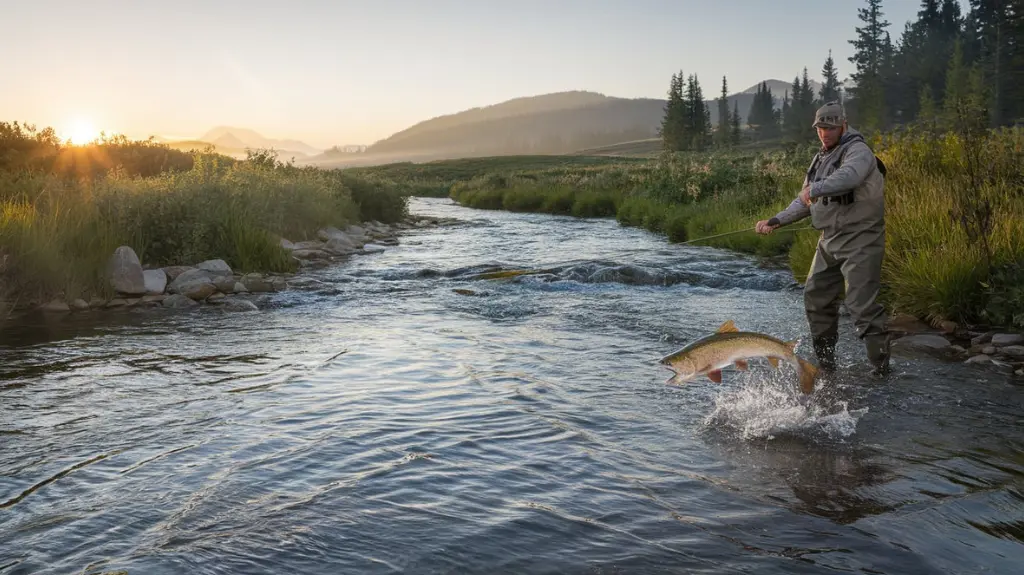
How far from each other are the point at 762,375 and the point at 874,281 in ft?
4.43

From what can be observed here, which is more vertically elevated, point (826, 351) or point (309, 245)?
point (309, 245)

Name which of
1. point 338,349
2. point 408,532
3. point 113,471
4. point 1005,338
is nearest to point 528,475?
point 408,532

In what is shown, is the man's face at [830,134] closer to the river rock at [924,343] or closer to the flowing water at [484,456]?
the flowing water at [484,456]

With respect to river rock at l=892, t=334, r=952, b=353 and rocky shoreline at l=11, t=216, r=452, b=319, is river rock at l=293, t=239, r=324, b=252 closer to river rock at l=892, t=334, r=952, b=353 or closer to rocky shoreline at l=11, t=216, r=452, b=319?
rocky shoreline at l=11, t=216, r=452, b=319

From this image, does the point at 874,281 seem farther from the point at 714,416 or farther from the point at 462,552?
the point at 462,552

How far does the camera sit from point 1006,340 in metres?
8.33

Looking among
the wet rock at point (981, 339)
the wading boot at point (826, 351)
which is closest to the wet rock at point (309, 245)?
the wading boot at point (826, 351)

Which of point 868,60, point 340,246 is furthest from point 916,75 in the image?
point 340,246

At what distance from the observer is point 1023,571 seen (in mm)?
3832

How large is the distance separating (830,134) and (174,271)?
36.2 ft

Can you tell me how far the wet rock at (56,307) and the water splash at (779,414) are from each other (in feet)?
31.6

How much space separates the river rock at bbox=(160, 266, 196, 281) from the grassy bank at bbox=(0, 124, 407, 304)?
1.87 ft

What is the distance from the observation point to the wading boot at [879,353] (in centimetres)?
750

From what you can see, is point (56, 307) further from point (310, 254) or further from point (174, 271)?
point (310, 254)
